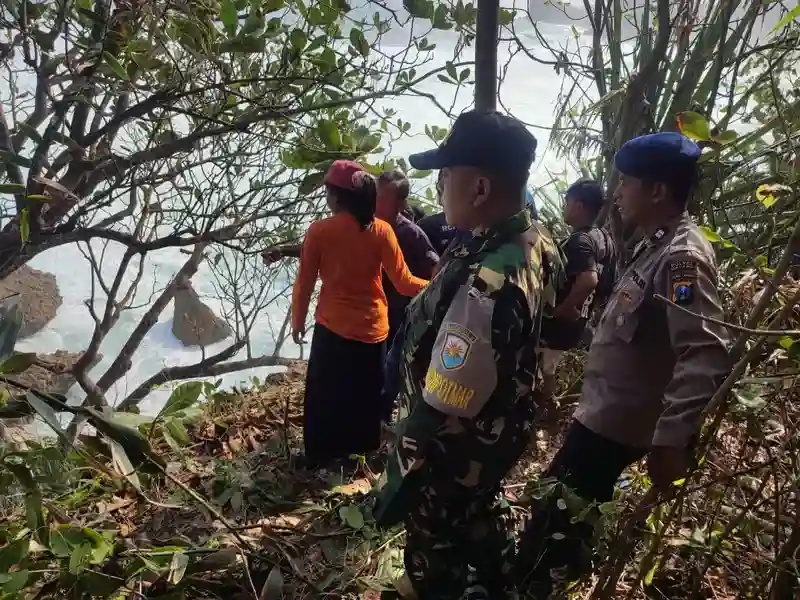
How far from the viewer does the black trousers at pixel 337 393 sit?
10.2ft

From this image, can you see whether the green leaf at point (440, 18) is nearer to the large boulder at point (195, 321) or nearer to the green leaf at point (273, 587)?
the green leaf at point (273, 587)

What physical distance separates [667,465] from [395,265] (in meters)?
1.75

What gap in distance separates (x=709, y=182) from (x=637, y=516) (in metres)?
1.40

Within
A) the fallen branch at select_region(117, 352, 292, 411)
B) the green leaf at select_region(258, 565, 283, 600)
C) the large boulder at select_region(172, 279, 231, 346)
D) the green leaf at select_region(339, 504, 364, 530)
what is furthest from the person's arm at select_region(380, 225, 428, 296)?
the large boulder at select_region(172, 279, 231, 346)

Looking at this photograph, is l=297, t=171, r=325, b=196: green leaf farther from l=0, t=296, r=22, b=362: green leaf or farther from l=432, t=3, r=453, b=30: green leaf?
l=0, t=296, r=22, b=362: green leaf

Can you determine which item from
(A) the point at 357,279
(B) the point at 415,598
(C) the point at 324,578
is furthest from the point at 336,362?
(B) the point at 415,598

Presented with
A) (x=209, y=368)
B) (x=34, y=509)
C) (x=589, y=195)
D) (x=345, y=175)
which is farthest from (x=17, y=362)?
(x=209, y=368)

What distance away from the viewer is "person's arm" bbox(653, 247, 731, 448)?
1.48 m

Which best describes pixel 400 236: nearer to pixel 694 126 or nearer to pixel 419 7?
pixel 419 7

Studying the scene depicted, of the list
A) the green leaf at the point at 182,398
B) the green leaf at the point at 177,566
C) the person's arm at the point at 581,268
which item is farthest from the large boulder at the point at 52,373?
the person's arm at the point at 581,268

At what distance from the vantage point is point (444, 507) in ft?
5.56

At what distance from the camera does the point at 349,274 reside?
9.71ft

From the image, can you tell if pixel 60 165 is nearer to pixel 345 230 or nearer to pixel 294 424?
pixel 345 230

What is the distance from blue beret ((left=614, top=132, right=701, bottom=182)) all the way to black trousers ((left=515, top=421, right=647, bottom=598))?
2.68 feet
